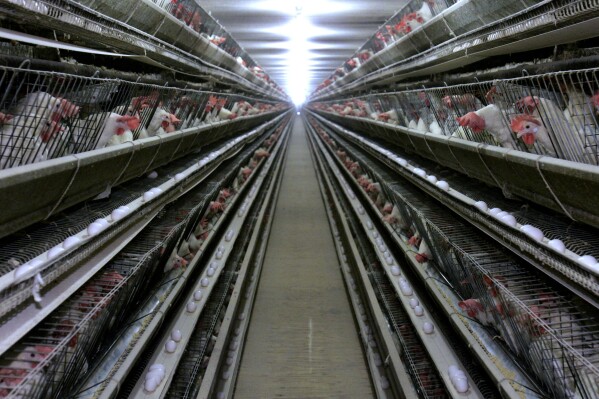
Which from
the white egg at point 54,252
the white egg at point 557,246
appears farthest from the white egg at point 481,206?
the white egg at point 54,252

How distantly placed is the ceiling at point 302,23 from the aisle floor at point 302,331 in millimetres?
2500

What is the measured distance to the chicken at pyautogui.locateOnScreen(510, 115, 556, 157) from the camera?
162 centimetres

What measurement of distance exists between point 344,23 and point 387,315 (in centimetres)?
360

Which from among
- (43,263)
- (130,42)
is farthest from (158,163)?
(43,263)

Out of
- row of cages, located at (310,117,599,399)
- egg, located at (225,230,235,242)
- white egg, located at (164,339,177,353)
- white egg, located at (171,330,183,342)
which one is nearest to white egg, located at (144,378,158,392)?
white egg, located at (164,339,177,353)

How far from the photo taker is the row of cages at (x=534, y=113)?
4.89 ft

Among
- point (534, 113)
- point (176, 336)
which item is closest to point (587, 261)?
point (534, 113)

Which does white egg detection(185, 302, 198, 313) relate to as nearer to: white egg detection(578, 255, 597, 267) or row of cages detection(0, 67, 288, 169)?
row of cages detection(0, 67, 288, 169)

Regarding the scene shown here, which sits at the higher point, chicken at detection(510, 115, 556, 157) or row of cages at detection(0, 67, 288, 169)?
chicken at detection(510, 115, 556, 157)

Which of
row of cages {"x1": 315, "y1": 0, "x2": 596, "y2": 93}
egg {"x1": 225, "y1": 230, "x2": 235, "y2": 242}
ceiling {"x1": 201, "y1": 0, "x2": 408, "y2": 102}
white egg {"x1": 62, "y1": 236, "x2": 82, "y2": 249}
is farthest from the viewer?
ceiling {"x1": 201, "y1": 0, "x2": 408, "y2": 102}

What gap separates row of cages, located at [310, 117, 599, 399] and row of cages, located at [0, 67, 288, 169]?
1487 mm

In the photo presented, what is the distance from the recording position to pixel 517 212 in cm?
202

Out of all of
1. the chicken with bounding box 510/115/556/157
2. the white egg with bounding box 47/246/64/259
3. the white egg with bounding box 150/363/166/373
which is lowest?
the white egg with bounding box 150/363/166/373

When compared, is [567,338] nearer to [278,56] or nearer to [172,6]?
[172,6]
